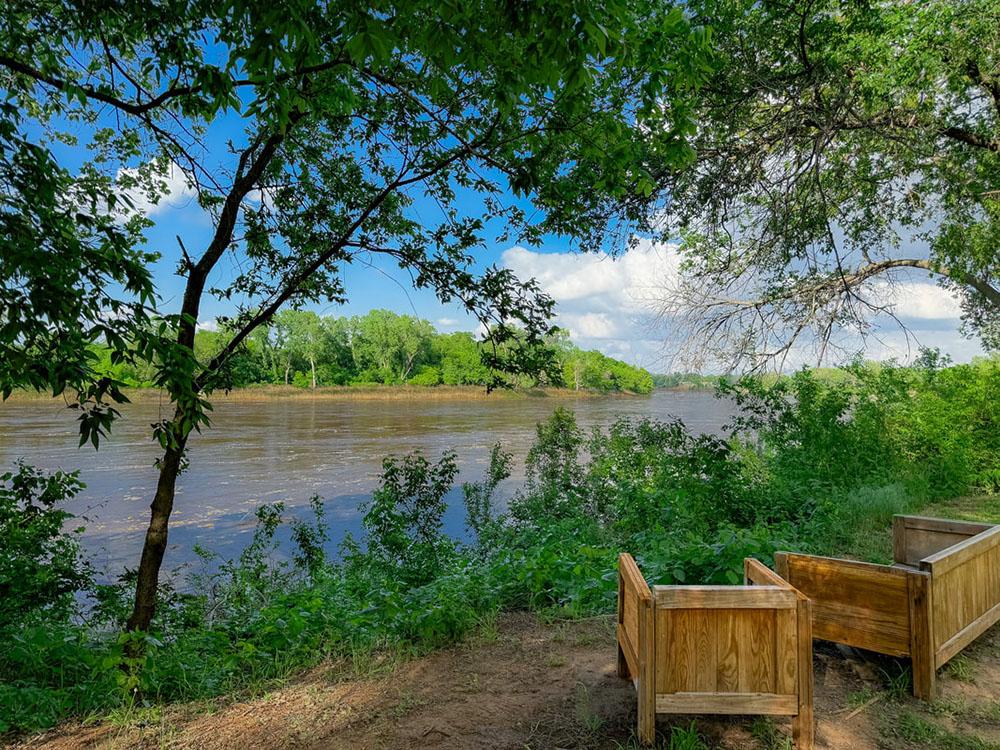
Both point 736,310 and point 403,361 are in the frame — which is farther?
point 403,361

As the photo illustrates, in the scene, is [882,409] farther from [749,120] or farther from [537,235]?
[537,235]

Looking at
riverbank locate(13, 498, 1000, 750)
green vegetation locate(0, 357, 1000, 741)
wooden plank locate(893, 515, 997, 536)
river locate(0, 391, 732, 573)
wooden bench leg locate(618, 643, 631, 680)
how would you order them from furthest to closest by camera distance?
1. river locate(0, 391, 732, 573)
2. green vegetation locate(0, 357, 1000, 741)
3. wooden plank locate(893, 515, 997, 536)
4. wooden bench leg locate(618, 643, 631, 680)
5. riverbank locate(13, 498, 1000, 750)

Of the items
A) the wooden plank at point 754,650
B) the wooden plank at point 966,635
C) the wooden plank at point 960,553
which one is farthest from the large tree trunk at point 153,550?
the wooden plank at point 966,635

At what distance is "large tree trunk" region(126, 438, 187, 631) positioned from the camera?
4.70 metres

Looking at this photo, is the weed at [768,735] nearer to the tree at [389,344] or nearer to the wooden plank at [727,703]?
the wooden plank at [727,703]

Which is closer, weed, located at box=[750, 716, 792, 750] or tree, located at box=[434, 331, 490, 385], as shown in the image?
weed, located at box=[750, 716, 792, 750]

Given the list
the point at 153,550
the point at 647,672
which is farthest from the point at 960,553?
the point at 153,550

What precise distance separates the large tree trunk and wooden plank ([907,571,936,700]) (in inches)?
193

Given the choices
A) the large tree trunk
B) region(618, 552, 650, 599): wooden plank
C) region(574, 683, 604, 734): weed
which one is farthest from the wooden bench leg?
the large tree trunk

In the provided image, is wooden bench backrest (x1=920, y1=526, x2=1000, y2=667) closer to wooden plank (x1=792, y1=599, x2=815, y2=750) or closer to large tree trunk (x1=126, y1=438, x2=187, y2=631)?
wooden plank (x1=792, y1=599, x2=815, y2=750)

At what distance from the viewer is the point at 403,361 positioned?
5712 cm

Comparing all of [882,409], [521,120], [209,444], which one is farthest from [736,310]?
[209,444]

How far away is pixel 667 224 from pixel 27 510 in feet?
26.9

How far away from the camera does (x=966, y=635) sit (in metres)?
3.81
